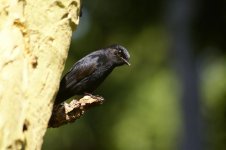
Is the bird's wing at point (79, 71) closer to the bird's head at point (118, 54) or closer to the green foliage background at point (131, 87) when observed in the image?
the bird's head at point (118, 54)

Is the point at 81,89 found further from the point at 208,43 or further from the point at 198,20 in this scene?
the point at 208,43

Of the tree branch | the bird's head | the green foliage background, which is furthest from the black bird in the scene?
the green foliage background

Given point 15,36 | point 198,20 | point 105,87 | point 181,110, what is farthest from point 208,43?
point 15,36

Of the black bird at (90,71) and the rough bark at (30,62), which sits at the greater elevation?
the black bird at (90,71)

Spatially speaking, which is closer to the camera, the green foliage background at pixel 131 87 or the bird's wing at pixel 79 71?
the bird's wing at pixel 79 71

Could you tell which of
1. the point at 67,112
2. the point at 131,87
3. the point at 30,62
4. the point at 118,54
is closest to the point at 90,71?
the point at 118,54

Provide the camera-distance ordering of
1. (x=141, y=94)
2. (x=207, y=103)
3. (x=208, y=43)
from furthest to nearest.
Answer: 1. (x=141, y=94)
2. (x=207, y=103)
3. (x=208, y=43)

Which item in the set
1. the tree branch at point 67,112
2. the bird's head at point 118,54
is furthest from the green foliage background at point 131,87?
the tree branch at point 67,112
